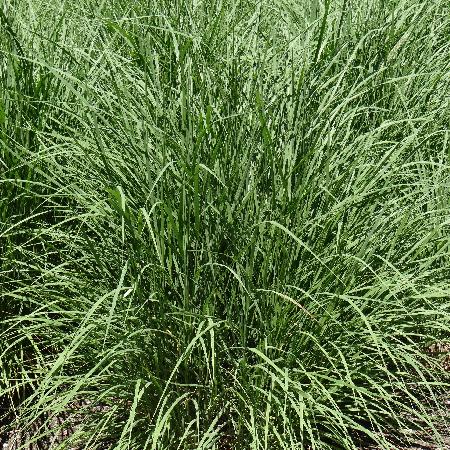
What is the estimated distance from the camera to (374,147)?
2730mm

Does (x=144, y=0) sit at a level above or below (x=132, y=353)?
above

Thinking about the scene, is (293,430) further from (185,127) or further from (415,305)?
(185,127)

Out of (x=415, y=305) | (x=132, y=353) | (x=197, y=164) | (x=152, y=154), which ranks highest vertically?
(x=197, y=164)

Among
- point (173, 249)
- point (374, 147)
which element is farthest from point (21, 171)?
point (374, 147)

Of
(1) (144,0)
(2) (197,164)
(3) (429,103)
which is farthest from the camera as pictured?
(1) (144,0)

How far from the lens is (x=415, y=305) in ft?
8.34

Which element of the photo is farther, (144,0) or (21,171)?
(144,0)

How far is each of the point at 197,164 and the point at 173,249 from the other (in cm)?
27

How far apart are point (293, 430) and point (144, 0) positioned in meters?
2.12

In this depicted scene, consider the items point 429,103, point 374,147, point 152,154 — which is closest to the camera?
point 152,154

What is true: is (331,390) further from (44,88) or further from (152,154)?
(44,88)

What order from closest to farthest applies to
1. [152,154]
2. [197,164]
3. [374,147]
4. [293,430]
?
[197,164], [293,430], [152,154], [374,147]

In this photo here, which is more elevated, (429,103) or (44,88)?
(429,103)

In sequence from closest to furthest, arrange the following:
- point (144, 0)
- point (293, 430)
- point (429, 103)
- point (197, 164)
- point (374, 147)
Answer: point (197, 164) < point (293, 430) < point (374, 147) < point (429, 103) < point (144, 0)
